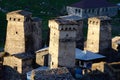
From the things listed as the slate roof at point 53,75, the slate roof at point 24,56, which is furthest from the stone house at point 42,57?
the slate roof at point 53,75

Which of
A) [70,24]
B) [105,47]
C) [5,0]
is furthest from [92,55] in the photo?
[5,0]

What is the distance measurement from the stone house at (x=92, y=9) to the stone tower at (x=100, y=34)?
117ft

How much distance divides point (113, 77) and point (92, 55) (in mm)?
6793

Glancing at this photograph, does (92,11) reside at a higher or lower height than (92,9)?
lower

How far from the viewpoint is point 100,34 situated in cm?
3991

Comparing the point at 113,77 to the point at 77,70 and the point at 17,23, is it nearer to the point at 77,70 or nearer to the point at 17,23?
the point at 77,70

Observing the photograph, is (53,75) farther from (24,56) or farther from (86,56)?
(86,56)

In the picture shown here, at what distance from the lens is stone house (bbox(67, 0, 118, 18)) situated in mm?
76562

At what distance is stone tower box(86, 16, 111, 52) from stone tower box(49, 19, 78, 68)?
5343mm

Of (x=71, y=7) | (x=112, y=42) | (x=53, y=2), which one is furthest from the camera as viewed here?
(x=53, y=2)

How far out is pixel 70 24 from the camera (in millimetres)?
35000

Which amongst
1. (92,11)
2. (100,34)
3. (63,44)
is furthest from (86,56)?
(92,11)

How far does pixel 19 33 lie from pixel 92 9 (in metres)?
40.7

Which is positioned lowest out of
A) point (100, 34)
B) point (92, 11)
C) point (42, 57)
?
point (42, 57)
